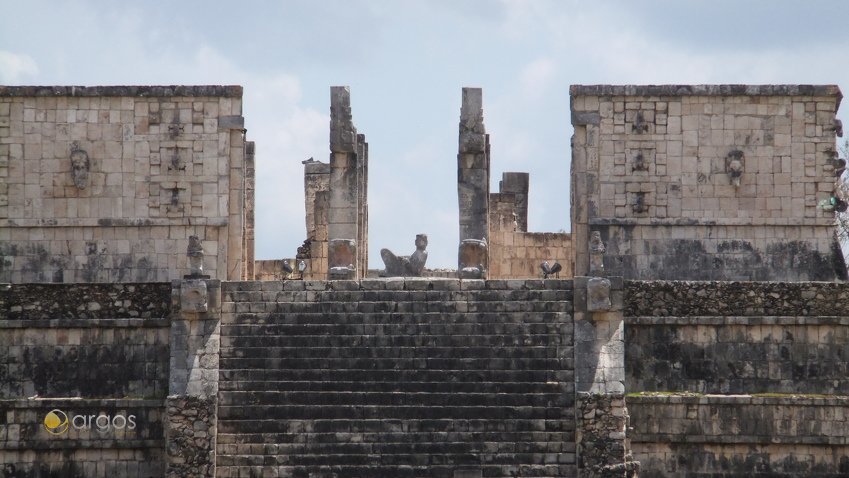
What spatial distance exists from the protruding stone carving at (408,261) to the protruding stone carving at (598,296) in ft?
15.5

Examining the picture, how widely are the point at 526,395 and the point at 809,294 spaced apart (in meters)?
5.16

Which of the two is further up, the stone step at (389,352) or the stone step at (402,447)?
the stone step at (389,352)

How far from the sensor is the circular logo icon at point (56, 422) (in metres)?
29.7

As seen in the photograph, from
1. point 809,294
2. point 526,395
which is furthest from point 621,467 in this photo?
point 809,294

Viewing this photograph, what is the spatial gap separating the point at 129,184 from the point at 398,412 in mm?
8391

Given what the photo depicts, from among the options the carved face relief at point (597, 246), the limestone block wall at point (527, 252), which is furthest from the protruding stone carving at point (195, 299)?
the limestone block wall at point (527, 252)

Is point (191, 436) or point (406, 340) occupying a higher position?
point (406, 340)

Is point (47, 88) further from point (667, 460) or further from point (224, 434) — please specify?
point (667, 460)

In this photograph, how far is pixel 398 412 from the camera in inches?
1117

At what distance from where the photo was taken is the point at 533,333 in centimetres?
2930

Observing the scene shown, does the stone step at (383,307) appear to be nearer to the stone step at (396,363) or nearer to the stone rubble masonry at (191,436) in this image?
the stone step at (396,363)

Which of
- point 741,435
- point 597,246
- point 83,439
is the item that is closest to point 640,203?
point 597,246

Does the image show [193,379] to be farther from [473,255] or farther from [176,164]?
[176,164]

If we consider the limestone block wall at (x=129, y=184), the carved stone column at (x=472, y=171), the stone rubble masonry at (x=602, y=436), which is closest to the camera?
the stone rubble masonry at (x=602, y=436)
